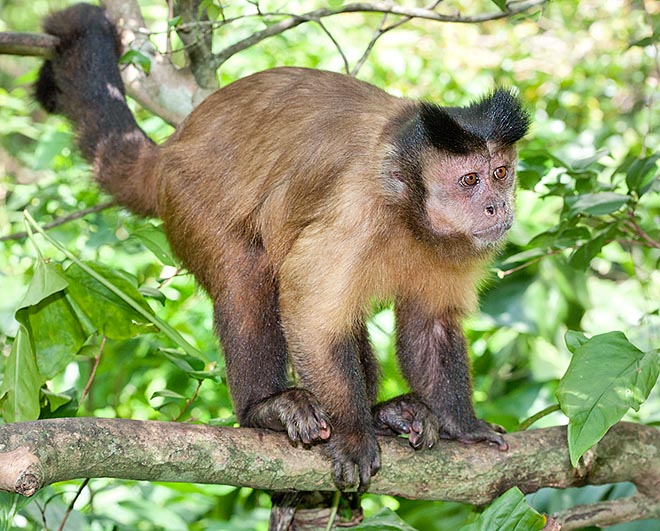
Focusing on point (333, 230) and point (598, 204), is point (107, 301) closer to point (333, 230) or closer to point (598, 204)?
point (333, 230)

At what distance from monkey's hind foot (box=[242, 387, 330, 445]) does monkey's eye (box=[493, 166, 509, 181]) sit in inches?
54.6

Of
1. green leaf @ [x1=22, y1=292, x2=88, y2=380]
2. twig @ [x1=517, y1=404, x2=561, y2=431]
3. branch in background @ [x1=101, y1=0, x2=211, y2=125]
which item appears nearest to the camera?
green leaf @ [x1=22, y1=292, x2=88, y2=380]

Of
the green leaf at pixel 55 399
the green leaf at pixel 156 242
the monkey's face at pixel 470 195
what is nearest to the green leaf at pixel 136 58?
the green leaf at pixel 156 242

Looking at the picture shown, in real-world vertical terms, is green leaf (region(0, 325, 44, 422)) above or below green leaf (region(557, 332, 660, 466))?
below

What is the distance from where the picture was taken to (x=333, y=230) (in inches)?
158

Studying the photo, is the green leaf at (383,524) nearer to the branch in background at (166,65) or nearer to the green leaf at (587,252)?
the green leaf at (587,252)

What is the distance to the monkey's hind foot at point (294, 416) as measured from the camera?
12.5 feet

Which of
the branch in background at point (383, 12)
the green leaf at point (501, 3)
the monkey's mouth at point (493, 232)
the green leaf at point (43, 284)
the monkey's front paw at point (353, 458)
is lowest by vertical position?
the monkey's front paw at point (353, 458)

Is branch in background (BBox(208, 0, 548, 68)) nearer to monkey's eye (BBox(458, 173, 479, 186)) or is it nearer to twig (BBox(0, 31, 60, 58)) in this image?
monkey's eye (BBox(458, 173, 479, 186))

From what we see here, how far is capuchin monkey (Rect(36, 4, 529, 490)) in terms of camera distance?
399cm

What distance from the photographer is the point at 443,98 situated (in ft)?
31.8

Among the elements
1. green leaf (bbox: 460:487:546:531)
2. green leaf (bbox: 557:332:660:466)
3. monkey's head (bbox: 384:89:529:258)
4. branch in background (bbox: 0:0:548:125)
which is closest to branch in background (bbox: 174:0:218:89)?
branch in background (bbox: 0:0:548:125)

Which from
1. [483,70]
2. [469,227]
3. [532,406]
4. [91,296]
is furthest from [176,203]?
[483,70]

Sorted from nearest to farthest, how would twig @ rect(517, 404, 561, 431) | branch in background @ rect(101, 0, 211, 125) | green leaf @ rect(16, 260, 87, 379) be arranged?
1. green leaf @ rect(16, 260, 87, 379)
2. twig @ rect(517, 404, 561, 431)
3. branch in background @ rect(101, 0, 211, 125)
